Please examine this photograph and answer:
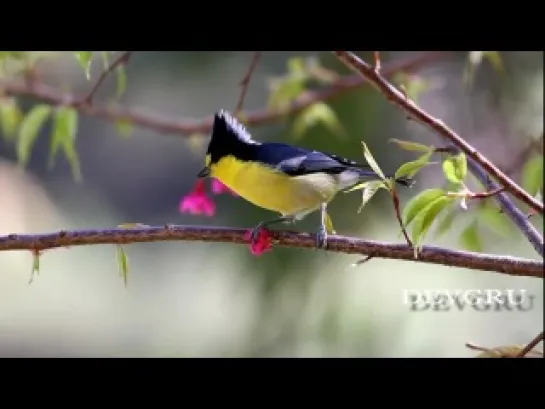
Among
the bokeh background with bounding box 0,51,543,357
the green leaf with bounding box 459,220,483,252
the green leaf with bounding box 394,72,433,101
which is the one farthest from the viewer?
the bokeh background with bounding box 0,51,543,357

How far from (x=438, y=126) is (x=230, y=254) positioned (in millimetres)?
1638

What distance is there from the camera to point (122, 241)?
3.62 ft

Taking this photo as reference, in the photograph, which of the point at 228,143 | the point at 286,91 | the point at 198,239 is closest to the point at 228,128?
the point at 228,143

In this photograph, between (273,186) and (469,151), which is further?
(273,186)

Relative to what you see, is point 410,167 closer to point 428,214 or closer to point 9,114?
point 428,214

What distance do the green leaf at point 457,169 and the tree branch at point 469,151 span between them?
2cm

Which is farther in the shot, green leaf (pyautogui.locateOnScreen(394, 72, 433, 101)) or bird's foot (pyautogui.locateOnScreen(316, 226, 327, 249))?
green leaf (pyautogui.locateOnScreen(394, 72, 433, 101))

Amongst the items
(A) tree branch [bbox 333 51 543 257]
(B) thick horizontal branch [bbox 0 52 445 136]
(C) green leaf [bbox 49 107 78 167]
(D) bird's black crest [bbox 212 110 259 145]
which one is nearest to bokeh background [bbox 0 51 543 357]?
(B) thick horizontal branch [bbox 0 52 445 136]

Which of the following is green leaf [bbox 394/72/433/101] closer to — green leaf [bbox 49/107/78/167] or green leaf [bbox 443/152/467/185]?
green leaf [bbox 49/107/78/167]

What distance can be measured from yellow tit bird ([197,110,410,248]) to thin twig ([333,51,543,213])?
56 centimetres

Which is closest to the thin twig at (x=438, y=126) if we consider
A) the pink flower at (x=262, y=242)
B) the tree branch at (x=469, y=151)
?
the tree branch at (x=469, y=151)

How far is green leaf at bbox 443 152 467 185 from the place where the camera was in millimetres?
949

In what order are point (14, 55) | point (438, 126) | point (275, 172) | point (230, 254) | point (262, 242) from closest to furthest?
point (438, 126), point (262, 242), point (14, 55), point (275, 172), point (230, 254)

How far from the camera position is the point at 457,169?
954mm
